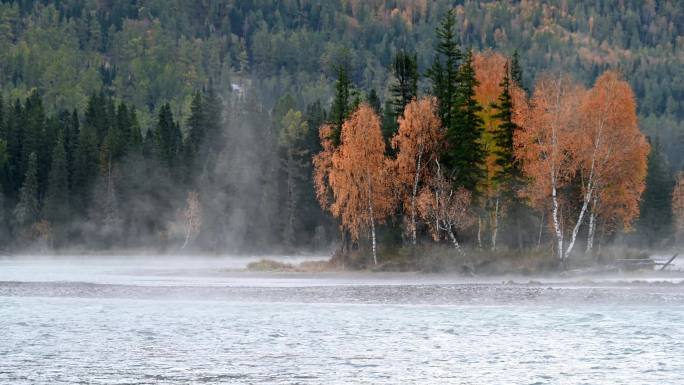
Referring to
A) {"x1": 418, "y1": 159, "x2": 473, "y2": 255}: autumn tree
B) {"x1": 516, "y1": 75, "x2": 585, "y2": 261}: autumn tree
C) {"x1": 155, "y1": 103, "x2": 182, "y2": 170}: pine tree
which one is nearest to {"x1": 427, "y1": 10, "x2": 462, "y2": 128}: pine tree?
{"x1": 418, "y1": 159, "x2": 473, "y2": 255}: autumn tree

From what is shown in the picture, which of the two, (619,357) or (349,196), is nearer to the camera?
(619,357)

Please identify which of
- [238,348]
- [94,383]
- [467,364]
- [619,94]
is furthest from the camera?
[619,94]

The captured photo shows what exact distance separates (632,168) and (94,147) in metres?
71.2

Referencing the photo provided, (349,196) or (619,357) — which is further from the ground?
(349,196)

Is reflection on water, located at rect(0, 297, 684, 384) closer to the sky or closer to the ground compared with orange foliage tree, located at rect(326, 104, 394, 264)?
closer to the ground

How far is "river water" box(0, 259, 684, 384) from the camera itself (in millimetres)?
21938

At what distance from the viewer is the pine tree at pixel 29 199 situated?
10519cm

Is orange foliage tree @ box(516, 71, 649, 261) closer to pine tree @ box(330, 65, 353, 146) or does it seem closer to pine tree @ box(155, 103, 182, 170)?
pine tree @ box(330, 65, 353, 146)

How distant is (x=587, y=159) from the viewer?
54875mm

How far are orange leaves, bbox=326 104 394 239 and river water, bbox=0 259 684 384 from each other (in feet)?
41.7

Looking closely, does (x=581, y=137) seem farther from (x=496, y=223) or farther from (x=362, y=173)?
(x=362, y=173)

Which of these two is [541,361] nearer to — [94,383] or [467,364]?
[467,364]

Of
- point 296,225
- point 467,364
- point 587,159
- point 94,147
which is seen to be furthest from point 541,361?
point 94,147

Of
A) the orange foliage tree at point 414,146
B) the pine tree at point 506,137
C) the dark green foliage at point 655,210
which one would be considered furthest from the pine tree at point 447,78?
the dark green foliage at point 655,210
